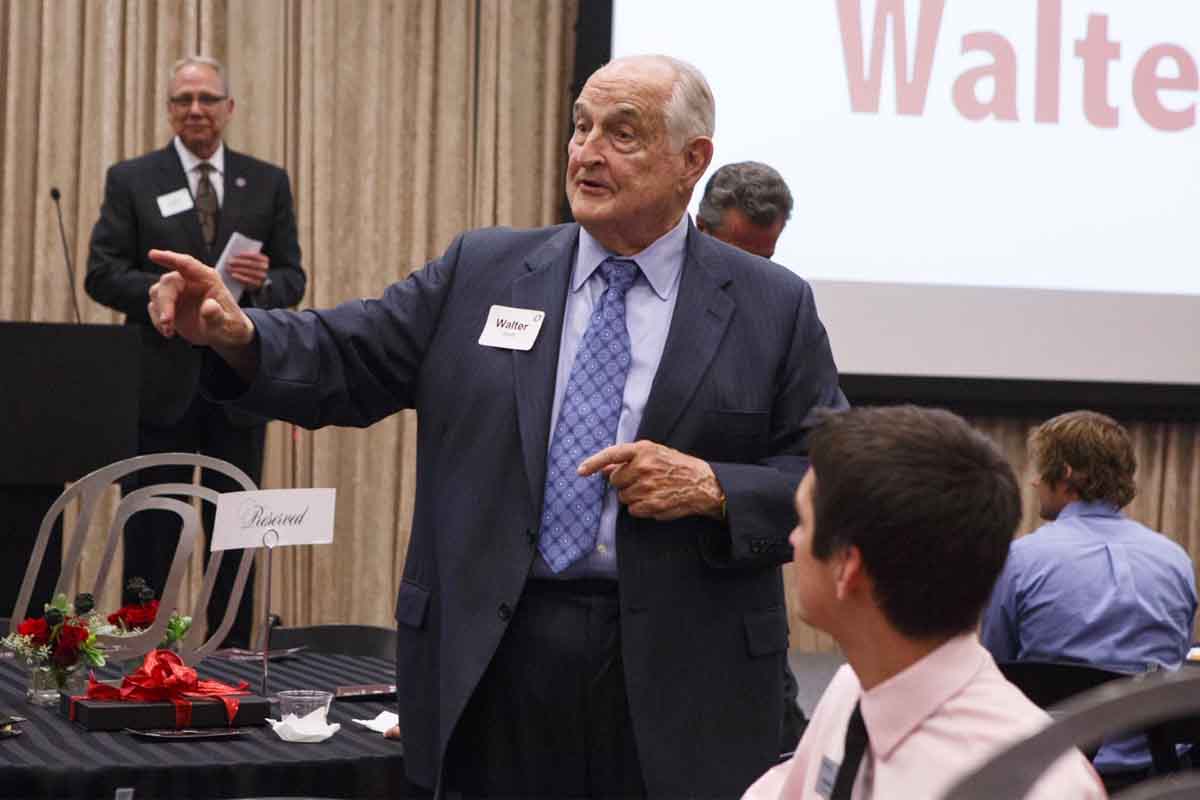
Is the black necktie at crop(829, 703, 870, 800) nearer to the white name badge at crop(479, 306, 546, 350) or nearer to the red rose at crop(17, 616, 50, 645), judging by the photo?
the white name badge at crop(479, 306, 546, 350)

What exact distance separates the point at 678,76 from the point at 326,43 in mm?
4780

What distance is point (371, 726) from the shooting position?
2781 mm

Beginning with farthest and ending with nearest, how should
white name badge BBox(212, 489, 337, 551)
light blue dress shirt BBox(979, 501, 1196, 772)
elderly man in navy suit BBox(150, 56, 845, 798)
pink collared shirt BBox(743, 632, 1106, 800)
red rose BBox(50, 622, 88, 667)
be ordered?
1. light blue dress shirt BBox(979, 501, 1196, 772)
2. white name badge BBox(212, 489, 337, 551)
3. red rose BBox(50, 622, 88, 667)
4. elderly man in navy suit BBox(150, 56, 845, 798)
5. pink collared shirt BBox(743, 632, 1106, 800)

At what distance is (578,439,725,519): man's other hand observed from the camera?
2266 mm

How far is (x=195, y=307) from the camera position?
2359mm

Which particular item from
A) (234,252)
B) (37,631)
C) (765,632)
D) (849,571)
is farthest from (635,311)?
(234,252)

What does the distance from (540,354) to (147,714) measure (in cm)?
82

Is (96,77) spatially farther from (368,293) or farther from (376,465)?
(376,465)

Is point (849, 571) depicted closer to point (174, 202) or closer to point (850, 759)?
point (850, 759)

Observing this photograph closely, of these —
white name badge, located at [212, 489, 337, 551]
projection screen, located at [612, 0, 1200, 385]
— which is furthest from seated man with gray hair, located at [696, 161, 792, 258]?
projection screen, located at [612, 0, 1200, 385]

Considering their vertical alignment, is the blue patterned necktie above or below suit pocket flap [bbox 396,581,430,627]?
above

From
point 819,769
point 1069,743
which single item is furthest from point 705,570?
point 1069,743

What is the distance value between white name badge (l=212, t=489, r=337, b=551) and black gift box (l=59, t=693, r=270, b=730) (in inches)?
17.7

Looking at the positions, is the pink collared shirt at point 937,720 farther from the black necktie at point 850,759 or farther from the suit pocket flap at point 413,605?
the suit pocket flap at point 413,605
